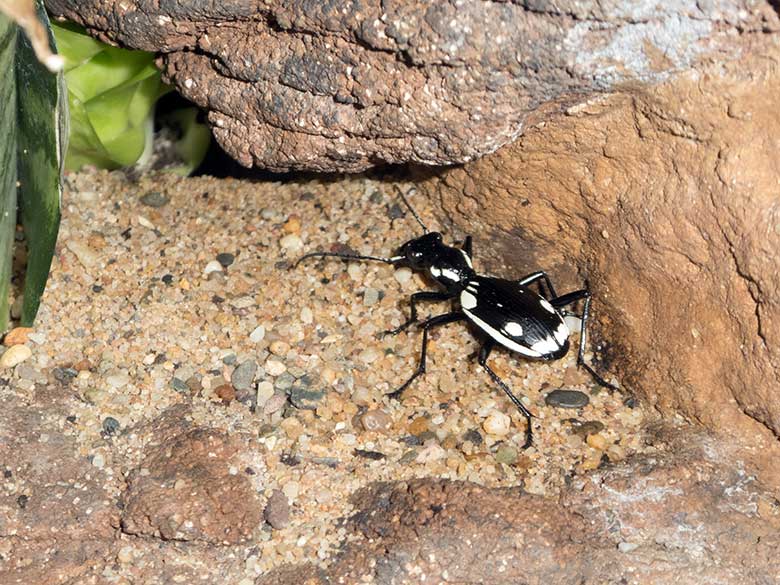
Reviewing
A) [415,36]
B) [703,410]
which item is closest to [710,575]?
[703,410]

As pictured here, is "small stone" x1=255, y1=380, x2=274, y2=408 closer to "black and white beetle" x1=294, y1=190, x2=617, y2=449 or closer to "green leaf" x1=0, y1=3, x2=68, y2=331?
"black and white beetle" x1=294, y1=190, x2=617, y2=449

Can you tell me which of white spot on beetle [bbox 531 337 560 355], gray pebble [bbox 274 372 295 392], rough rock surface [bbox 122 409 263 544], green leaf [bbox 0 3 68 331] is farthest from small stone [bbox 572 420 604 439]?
green leaf [bbox 0 3 68 331]

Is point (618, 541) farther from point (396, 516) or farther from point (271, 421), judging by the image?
point (271, 421)

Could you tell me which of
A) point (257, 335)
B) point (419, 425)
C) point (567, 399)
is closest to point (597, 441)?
point (567, 399)

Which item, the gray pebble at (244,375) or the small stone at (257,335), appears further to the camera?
the small stone at (257,335)

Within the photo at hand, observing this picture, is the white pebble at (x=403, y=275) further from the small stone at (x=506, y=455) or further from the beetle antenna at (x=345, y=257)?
the small stone at (x=506, y=455)

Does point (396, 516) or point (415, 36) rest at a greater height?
point (415, 36)

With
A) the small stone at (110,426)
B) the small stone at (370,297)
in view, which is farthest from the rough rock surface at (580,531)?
the small stone at (370,297)
